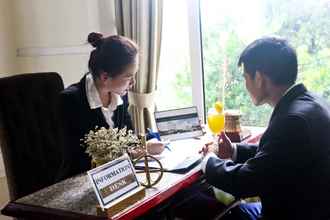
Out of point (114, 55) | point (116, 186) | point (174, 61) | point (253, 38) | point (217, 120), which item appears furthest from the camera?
point (174, 61)

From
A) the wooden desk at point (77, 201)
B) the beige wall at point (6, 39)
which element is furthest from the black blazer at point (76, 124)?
the beige wall at point (6, 39)

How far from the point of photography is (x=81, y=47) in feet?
10.3

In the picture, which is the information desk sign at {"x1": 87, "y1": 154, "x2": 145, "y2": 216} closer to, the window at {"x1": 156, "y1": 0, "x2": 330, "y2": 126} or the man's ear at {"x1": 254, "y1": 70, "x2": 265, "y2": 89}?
the man's ear at {"x1": 254, "y1": 70, "x2": 265, "y2": 89}

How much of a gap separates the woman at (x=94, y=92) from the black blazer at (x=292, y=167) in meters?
0.71

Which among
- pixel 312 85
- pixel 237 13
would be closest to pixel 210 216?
pixel 312 85

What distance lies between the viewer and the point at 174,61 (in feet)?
10.2

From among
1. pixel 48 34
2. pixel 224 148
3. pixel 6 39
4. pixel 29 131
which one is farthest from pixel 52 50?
pixel 224 148

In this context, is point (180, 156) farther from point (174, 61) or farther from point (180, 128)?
point (174, 61)

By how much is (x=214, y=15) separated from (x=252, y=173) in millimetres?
1691

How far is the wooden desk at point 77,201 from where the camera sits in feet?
4.36

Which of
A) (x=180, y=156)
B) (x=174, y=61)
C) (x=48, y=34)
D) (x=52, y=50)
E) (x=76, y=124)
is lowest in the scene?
(x=180, y=156)

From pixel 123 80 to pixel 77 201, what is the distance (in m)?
0.73

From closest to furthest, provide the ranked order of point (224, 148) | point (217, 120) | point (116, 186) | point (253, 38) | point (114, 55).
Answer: point (116, 186) < point (224, 148) < point (114, 55) < point (217, 120) < point (253, 38)

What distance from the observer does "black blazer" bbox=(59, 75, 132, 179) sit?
189 centimetres
